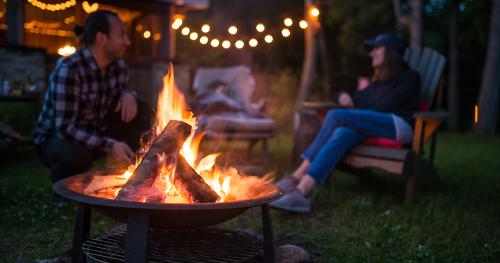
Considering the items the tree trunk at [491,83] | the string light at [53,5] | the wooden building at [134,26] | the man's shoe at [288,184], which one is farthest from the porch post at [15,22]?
the tree trunk at [491,83]

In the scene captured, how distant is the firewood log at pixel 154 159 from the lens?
79.9 inches

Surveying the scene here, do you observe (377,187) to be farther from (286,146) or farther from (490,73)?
(490,73)

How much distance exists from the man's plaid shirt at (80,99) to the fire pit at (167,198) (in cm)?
60

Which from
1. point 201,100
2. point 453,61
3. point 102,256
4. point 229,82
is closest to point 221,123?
point 201,100

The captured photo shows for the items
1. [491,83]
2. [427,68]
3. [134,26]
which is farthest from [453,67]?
[427,68]

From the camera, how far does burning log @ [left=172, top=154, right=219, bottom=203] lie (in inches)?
82.3

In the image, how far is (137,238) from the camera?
5.80 feet

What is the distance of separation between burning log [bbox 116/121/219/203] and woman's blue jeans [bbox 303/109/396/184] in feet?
5.55

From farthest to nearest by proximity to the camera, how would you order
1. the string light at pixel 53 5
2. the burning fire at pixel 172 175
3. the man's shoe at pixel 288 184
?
the string light at pixel 53 5 < the man's shoe at pixel 288 184 < the burning fire at pixel 172 175

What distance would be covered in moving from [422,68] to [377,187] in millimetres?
1142

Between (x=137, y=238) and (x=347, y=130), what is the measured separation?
233cm

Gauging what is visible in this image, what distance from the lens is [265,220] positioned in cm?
208

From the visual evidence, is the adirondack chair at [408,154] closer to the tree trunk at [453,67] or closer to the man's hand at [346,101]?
the man's hand at [346,101]

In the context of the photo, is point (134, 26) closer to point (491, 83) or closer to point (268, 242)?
point (491, 83)
